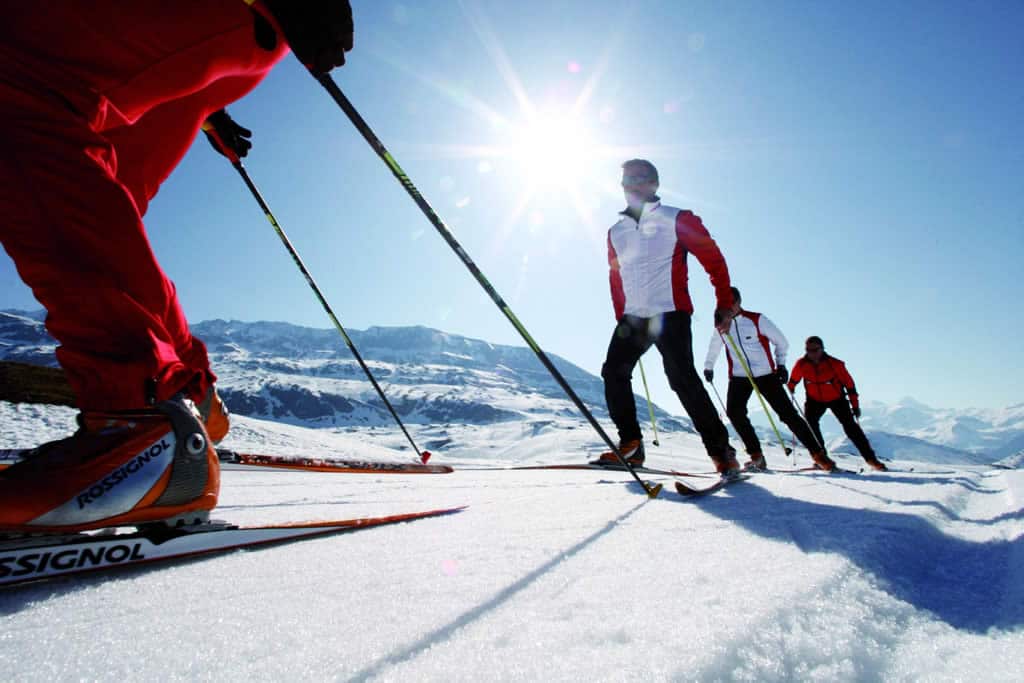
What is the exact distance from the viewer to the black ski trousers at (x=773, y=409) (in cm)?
589

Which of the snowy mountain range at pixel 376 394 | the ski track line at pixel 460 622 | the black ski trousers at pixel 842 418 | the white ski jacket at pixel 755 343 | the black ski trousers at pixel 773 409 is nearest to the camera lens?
the ski track line at pixel 460 622

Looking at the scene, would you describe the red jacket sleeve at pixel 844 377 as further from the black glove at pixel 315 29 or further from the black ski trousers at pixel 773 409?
the black glove at pixel 315 29

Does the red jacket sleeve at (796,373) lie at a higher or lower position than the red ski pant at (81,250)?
higher

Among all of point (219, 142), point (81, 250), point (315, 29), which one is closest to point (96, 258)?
point (81, 250)

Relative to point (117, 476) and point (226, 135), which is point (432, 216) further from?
point (226, 135)

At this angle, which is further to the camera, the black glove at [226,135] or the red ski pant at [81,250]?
the black glove at [226,135]

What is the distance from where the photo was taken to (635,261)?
13.2ft

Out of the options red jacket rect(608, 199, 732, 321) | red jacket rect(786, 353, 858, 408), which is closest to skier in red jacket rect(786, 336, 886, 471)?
red jacket rect(786, 353, 858, 408)

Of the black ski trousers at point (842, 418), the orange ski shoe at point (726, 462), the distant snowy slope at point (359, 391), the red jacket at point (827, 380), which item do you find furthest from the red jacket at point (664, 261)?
the distant snowy slope at point (359, 391)

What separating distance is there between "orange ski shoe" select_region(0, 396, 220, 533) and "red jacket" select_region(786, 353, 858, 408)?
343 inches

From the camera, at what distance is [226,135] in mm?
2955

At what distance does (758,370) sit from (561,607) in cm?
687

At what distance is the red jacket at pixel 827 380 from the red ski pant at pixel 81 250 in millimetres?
8810

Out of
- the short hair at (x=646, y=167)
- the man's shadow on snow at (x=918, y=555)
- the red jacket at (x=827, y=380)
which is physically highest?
the short hair at (x=646, y=167)
